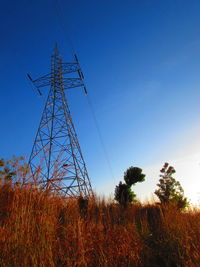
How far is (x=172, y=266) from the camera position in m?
3.01

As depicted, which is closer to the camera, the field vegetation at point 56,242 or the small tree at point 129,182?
the field vegetation at point 56,242

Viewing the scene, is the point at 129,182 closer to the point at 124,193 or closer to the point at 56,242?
the point at 124,193

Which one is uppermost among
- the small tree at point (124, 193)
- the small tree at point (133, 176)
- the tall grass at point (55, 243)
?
the small tree at point (133, 176)

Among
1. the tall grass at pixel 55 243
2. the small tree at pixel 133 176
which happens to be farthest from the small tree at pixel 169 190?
the tall grass at pixel 55 243

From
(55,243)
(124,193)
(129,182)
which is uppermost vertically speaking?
(129,182)

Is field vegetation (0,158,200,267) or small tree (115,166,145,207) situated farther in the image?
small tree (115,166,145,207)

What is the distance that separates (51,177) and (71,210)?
1450mm

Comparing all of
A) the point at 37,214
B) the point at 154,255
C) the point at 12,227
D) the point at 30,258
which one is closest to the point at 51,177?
the point at 37,214

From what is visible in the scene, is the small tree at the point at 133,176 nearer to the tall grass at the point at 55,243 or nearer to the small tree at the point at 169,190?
the small tree at the point at 169,190

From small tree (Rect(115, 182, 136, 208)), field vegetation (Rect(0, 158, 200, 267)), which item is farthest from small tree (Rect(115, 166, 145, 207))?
field vegetation (Rect(0, 158, 200, 267))

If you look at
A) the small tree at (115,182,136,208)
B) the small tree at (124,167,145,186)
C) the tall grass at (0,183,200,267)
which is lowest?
the tall grass at (0,183,200,267)

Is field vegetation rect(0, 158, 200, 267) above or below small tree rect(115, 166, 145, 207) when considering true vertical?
below

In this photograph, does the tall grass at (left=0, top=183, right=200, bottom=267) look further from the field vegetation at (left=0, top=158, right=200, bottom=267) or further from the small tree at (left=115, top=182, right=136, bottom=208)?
the small tree at (left=115, top=182, right=136, bottom=208)

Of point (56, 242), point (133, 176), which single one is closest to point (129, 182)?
point (133, 176)
